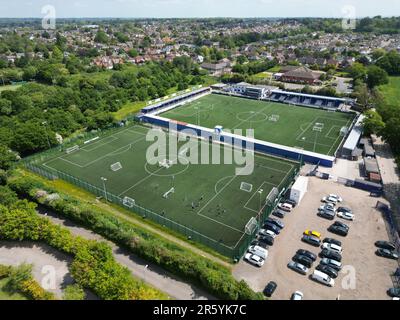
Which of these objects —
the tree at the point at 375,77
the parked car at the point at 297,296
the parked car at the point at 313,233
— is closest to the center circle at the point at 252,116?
the parked car at the point at 313,233

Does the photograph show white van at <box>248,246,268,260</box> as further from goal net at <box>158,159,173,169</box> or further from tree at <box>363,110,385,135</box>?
tree at <box>363,110,385,135</box>

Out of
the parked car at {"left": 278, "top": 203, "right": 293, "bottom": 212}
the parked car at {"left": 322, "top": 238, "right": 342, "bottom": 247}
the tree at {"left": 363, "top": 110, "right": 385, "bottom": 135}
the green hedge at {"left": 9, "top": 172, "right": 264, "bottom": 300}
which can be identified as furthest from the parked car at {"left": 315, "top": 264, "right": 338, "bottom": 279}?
the tree at {"left": 363, "top": 110, "right": 385, "bottom": 135}

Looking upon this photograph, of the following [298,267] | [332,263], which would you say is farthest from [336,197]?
[298,267]

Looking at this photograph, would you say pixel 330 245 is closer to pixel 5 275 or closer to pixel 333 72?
pixel 5 275

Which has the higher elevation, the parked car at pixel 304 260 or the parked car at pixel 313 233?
the parked car at pixel 313 233

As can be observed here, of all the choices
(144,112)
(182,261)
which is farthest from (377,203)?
(144,112)

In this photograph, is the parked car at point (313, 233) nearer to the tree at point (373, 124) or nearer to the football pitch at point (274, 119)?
the football pitch at point (274, 119)
